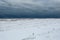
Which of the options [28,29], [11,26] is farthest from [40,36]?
[11,26]

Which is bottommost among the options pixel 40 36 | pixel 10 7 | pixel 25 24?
pixel 40 36

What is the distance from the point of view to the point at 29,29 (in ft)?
3.33

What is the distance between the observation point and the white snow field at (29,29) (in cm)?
92

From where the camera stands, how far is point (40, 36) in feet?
3.18

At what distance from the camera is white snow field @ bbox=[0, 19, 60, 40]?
0.92m

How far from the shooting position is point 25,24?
3.53ft

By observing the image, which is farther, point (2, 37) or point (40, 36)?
point (40, 36)

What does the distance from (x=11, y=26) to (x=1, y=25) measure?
0.30ft

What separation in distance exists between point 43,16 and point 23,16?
9.9 inches

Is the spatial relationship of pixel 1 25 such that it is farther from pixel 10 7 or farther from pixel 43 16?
pixel 43 16

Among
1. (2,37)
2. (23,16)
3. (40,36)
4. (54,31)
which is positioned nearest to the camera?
(2,37)

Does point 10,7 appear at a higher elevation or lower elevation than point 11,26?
higher

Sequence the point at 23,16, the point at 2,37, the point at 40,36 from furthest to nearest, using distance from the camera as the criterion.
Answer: the point at 23,16
the point at 40,36
the point at 2,37

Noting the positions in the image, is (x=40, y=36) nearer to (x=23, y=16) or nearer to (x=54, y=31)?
(x=54, y=31)
